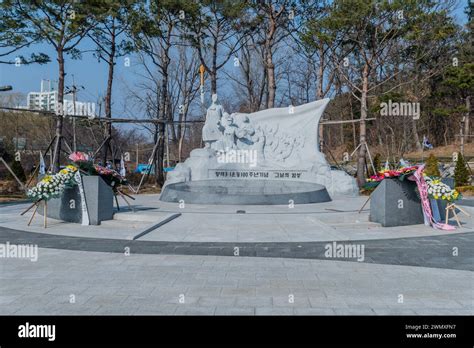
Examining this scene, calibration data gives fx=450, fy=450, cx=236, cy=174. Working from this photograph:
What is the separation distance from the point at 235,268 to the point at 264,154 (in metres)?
14.1

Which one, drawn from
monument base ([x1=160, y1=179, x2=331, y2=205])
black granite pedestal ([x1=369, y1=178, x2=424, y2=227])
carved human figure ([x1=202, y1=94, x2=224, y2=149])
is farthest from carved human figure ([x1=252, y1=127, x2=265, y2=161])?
black granite pedestal ([x1=369, y1=178, x2=424, y2=227])

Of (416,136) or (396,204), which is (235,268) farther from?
(416,136)

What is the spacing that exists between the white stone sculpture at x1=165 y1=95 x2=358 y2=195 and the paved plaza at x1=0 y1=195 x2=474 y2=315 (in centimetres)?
794

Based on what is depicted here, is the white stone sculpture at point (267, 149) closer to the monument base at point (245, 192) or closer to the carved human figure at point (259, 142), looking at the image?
the carved human figure at point (259, 142)

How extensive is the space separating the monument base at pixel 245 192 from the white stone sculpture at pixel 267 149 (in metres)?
1.24

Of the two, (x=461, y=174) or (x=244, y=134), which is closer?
(x=244, y=134)

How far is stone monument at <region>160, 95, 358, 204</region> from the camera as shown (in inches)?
758

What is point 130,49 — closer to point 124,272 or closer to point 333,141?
point 124,272

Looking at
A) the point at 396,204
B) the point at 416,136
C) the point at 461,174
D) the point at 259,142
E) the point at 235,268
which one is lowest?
the point at 235,268

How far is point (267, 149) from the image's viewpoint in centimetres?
2050

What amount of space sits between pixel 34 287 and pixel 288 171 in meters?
15.2

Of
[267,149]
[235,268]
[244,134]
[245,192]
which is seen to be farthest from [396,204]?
[244,134]

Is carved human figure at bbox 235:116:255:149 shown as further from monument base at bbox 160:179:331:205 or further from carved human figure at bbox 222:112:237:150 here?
monument base at bbox 160:179:331:205

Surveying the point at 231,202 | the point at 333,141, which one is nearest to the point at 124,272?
the point at 231,202
